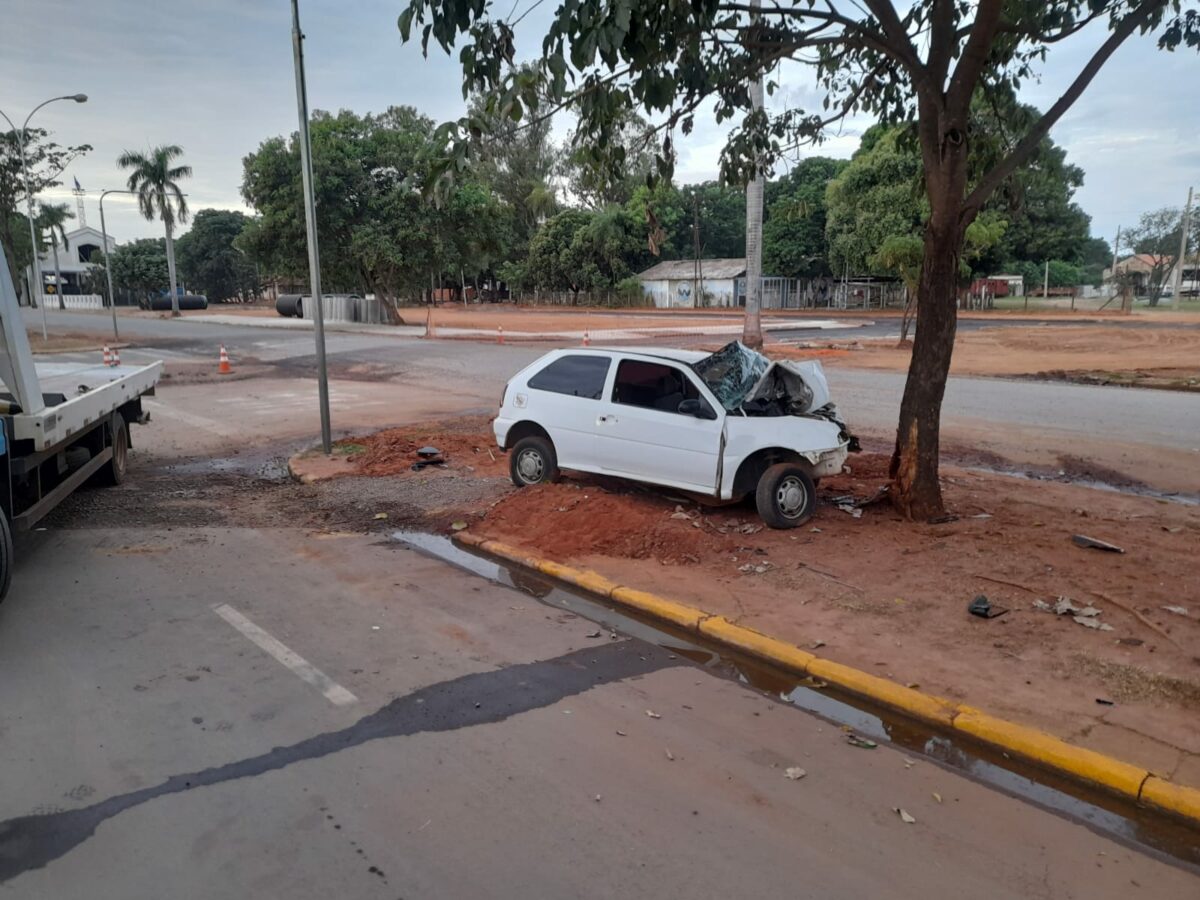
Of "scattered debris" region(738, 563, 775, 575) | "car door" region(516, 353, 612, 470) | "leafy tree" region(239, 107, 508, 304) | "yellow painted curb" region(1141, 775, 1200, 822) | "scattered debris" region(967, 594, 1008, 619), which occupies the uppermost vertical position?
"leafy tree" region(239, 107, 508, 304)

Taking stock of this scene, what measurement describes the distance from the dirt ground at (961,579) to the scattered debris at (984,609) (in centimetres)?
6

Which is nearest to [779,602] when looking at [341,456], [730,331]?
[341,456]

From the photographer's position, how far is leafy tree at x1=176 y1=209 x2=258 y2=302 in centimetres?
8156

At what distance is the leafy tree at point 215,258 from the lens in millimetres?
81562

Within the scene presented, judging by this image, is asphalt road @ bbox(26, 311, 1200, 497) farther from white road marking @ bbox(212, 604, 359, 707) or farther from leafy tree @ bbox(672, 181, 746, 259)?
leafy tree @ bbox(672, 181, 746, 259)

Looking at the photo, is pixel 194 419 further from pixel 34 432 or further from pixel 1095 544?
pixel 1095 544

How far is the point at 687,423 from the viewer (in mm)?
8062

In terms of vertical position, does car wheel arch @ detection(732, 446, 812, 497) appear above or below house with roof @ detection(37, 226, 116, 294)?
below

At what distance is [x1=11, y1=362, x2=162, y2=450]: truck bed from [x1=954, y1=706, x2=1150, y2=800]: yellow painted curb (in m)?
6.77

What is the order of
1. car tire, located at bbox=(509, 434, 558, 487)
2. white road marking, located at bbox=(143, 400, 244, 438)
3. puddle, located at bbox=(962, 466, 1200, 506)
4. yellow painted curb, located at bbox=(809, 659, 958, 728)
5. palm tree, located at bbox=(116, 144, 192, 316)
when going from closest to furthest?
yellow painted curb, located at bbox=(809, 659, 958, 728) → car tire, located at bbox=(509, 434, 558, 487) → puddle, located at bbox=(962, 466, 1200, 506) → white road marking, located at bbox=(143, 400, 244, 438) → palm tree, located at bbox=(116, 144, 192, 316)

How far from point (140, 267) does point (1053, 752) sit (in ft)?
279

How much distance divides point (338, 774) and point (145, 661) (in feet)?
6.69

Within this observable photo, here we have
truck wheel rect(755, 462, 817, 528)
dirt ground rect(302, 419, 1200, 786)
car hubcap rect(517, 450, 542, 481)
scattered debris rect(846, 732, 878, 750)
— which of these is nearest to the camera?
scattered debris rect(846, 732, 878, 750)

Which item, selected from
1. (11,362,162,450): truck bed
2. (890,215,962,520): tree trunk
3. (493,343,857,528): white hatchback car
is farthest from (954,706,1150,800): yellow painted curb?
(11,362,162,450): truck bed
